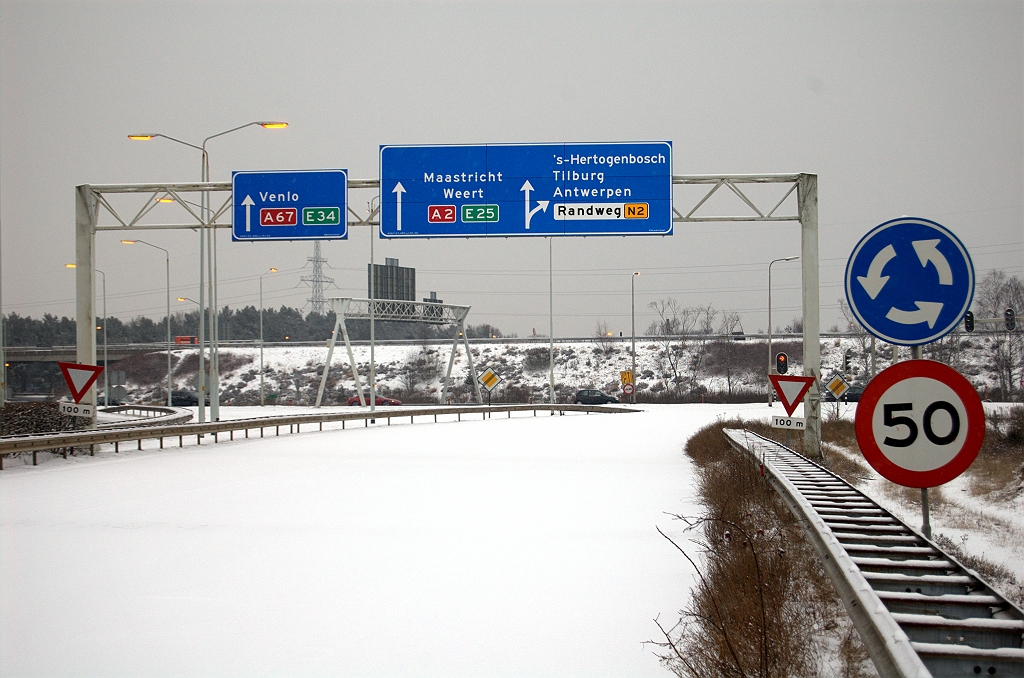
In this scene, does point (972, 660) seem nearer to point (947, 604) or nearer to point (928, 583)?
point (947, 604)

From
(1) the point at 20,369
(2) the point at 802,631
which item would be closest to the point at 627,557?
(2) the point at 802,631

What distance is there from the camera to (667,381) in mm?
88500

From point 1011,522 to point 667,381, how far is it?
76.3m

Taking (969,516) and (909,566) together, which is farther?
(969,516)

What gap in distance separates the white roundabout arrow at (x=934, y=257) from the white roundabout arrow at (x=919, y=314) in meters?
0.18

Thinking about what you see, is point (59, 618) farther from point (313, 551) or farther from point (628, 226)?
point (628, 226)

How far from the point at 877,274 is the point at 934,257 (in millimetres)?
388

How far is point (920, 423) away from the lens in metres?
5.68

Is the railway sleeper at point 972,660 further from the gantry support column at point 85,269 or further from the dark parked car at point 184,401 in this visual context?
the dark parked car at point 184,401

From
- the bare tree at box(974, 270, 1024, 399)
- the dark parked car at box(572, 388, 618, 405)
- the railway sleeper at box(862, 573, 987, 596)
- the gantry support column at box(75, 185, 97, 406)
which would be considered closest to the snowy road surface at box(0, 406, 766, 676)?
the railway sleeper at box(862, 573, 987, 596)

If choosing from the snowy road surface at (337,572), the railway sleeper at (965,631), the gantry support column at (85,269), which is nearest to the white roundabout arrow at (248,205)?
the gantry support column at (85,269)

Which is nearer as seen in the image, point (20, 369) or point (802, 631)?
point (802, 631)

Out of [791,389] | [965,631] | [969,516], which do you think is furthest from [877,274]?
[791,389]

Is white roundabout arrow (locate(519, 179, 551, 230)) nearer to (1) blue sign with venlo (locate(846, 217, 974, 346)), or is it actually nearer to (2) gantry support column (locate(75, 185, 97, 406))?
(2) gantry support column (locate(75, 185, 97, 406))
